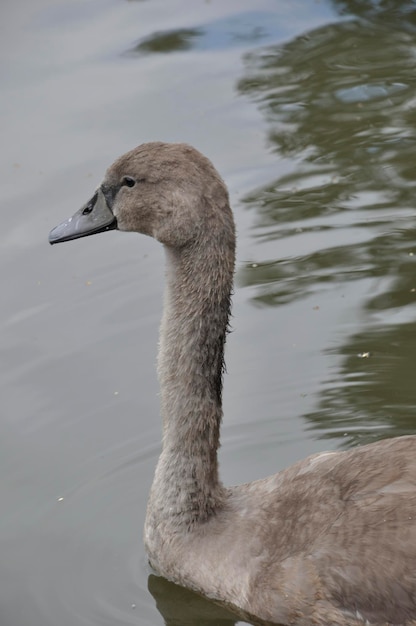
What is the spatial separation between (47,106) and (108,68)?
0.93 meters

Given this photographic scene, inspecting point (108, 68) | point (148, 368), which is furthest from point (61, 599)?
point (108, 68)

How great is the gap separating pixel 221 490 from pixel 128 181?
1506mm

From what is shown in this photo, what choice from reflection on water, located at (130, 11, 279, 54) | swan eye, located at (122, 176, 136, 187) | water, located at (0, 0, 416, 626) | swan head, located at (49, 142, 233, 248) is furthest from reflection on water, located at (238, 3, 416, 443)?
swan eye, located at (122, 176, 136, 187)

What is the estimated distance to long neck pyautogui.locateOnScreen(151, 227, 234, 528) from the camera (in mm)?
5430

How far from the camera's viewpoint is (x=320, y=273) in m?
7.94

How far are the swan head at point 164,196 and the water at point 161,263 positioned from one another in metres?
1.45

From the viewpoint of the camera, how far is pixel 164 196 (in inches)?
212

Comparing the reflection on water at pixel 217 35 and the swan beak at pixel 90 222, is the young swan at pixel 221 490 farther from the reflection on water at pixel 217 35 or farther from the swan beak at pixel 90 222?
the reflection on water at pixel 217 35

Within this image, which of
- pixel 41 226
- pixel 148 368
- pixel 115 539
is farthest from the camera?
pixel 41 226

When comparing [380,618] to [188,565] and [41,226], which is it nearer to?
[188,565]

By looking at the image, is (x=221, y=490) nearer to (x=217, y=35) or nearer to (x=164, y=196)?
(x=164, y=196)

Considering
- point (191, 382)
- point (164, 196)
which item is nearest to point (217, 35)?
point (164, 196)

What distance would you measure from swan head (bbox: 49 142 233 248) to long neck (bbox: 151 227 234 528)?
14cm

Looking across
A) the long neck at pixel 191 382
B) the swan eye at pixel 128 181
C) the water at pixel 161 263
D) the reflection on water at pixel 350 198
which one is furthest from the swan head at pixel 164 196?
the reflection on water at pixel 350 198
